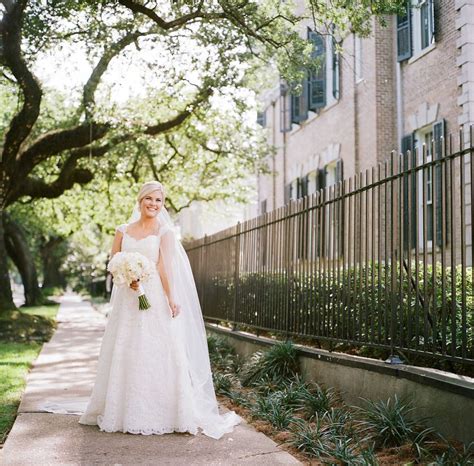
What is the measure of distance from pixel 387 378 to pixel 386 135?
34.7ft

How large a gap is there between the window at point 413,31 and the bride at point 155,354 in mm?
10067

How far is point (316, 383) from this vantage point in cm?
712

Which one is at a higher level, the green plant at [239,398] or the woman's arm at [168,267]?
the woman's arm at [168,267]

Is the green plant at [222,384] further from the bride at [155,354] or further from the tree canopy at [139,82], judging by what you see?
the tree canopy at [139,82]

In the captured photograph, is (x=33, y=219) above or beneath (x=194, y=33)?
beneath

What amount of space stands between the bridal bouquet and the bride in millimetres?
95

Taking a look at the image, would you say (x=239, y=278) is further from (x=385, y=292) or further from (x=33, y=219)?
(x=33, y=219)

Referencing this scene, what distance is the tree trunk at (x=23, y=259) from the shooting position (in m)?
29.6

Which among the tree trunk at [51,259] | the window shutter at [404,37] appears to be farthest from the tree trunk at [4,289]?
the tree trunk at [51,259]

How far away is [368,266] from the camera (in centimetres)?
684

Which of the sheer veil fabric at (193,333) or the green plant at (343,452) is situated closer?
the green plant at (343,452)

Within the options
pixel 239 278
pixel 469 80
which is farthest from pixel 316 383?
pixel 469 80

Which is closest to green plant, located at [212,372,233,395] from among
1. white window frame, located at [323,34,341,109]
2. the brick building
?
the brick building

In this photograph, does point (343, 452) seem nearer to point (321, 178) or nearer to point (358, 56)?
point (358, 56)
